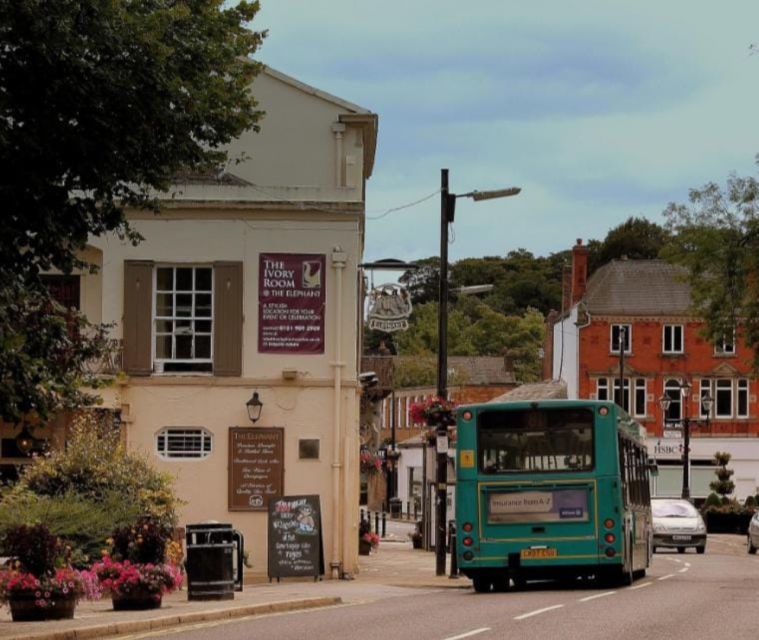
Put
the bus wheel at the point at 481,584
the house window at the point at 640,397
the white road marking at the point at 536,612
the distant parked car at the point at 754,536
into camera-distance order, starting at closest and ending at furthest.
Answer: the white road marking at the point at 536,612 < the bus wheel at the point at 481,584 < the distant parked car at the point at 754,536 < the house window at the point at 640,397

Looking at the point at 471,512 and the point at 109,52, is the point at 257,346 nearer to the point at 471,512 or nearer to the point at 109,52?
the point at 471,512

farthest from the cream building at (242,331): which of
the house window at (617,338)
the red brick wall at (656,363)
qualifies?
the house window at (617,338)

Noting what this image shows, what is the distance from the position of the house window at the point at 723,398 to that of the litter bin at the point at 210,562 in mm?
68972

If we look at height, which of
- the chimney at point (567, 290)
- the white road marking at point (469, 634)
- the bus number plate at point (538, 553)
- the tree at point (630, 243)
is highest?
the tree at point (630, 243)

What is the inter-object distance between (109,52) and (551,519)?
13.3 meters

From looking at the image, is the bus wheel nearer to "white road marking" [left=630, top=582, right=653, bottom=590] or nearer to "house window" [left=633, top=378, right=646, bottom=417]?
"white road marking" [left=630, top=582, right=653, bottom=590]

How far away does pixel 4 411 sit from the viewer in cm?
1820

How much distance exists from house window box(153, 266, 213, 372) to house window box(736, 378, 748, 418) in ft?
200

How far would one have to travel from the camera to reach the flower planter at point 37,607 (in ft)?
66.1

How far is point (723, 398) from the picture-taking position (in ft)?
299

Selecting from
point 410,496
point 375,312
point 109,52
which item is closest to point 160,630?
point 109,52

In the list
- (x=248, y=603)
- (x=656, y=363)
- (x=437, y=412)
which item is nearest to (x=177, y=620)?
(x=248, y=603)

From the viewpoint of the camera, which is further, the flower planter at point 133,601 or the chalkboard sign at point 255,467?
the chalkboard sign at point 255,467

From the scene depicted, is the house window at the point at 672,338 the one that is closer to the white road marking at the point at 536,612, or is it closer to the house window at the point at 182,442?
the house window at the point at 182,442
